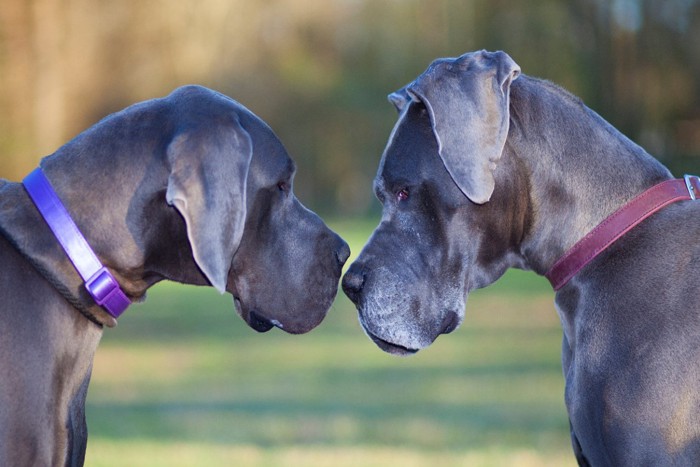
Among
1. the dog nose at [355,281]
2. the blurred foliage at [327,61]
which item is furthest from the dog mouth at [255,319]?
the blurred foliage at [327,61]

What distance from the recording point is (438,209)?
167 inches

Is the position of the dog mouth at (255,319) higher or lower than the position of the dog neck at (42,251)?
lower

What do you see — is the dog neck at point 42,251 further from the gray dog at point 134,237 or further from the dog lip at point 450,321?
the dog lip at point 450,321

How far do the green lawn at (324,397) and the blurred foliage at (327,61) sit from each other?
11.3 ft

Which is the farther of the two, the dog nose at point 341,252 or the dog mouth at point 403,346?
the dog nose at point 341,252

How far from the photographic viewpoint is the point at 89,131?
4.30 meters

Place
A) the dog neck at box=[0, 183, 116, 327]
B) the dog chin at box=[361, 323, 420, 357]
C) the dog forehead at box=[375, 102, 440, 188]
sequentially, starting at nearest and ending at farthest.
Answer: the dog neck at box=[0, 183, 116, 327] → the dog forehead at box=[375, 102, 440, 188] → the dog chin at box=[361, 323, 420, 357]

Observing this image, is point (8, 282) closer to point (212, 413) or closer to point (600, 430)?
point (600, 430)

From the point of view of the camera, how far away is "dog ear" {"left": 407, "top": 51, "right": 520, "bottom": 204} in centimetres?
403

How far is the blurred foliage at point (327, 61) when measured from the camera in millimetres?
17234

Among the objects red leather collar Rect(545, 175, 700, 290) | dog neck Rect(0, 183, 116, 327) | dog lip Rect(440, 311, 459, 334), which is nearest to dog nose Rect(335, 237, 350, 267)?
dog lip Rect(440, 311, 459, 334)

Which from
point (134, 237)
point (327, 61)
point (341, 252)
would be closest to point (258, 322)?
point (341, 252)

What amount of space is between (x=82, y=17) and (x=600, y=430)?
84.4 ft

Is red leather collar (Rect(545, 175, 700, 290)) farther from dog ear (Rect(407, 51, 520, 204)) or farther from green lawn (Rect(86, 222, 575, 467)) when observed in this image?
green lawn (Rect(86, 222, 575, 467))
